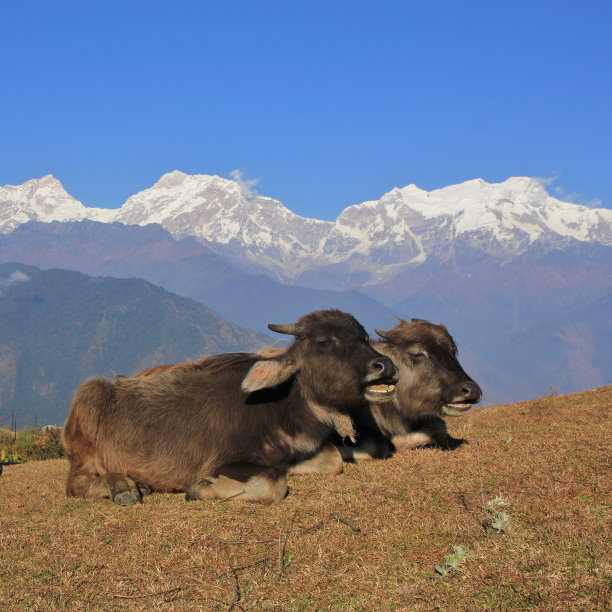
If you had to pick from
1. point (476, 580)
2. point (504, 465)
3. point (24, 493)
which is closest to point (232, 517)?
point (476, 580)

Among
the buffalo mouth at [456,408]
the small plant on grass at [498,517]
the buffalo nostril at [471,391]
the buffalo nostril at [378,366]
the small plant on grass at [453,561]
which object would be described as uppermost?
the buffalo nostril at [378,366]

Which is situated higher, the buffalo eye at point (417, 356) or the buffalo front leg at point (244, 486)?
the buffalo eye at point (417, 356)

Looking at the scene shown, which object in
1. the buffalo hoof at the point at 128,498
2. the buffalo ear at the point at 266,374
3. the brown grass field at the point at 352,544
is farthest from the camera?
the buffalo ear at the point at 266,374

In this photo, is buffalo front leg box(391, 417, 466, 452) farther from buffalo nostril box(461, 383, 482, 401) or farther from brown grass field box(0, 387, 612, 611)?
brown grass field box(0, 387, 612, 611)

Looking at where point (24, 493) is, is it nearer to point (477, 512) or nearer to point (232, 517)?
point (232, 517)

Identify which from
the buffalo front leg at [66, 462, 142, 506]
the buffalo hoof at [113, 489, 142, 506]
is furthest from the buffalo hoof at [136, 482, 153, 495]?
the buffalo hoof at [113, 489, 142, 506]

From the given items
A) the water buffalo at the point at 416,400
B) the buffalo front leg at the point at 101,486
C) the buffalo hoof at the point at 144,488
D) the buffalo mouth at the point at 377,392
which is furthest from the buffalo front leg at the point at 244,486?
the water buffalo at the point at 416,400

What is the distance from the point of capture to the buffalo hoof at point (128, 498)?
7.20 metres

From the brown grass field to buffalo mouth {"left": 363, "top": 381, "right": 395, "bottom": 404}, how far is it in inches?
35.4

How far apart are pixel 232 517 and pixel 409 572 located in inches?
85.3

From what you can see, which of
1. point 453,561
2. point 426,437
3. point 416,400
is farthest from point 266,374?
point 453,561

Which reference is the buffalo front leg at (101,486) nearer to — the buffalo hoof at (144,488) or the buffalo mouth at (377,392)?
the buffalo hoof at (144,488)

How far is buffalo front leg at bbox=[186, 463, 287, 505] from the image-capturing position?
22.6ft

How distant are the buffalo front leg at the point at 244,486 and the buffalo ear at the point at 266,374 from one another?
102cm
